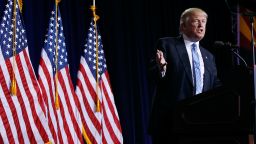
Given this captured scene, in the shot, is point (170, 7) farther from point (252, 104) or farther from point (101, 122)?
point (252, 104)

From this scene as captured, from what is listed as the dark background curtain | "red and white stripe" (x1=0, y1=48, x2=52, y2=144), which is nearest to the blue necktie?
"red and white stripe" (x1=0, y1=48, x2=52, y2=144)

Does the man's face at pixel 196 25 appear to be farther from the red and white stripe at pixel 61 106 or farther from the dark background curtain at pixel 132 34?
the dark background curtain at pixel 132 34

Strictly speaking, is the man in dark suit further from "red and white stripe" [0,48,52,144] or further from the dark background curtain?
the dark background curtain

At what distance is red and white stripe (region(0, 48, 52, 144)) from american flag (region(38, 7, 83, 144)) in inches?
10.0

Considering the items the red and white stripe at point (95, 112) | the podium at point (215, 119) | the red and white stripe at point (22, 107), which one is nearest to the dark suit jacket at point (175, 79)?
the podium at point (215, 119)

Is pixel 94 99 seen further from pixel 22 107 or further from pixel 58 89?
pixel 22 107

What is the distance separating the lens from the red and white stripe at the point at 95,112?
550 centimetres

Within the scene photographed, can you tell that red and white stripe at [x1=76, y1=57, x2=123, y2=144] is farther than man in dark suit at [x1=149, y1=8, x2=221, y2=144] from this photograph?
Yes

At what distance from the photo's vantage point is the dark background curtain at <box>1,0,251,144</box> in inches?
237

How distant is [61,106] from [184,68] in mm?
2308

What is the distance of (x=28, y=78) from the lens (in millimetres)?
4664

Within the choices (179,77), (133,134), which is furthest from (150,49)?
(179,77)

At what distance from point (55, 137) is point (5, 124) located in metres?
0.68

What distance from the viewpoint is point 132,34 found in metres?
6.68
